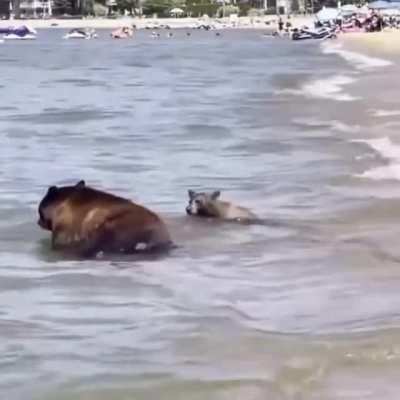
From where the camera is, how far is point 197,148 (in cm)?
1770

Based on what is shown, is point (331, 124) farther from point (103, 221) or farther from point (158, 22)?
point (158, 22)

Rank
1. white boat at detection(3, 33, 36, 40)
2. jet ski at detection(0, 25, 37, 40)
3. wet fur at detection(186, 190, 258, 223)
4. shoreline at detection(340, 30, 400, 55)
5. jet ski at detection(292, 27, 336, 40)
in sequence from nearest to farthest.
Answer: wet fur at detection(186, 190, 258, 223) < shoreline at detection(340, 30, 400, 55) < jet ski at detection(292, 27, 336, 40) < white boat at detection(3, 33, 36, 40) < jet ski at detection(0, 25, 37, 40)

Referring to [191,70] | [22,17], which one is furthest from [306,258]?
[22,17]

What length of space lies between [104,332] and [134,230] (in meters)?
2.07

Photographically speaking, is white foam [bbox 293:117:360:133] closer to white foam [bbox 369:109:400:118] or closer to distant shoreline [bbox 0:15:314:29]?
white foam [bbox 369:109:400:118]

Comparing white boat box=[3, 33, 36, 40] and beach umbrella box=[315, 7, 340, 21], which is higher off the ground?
beach umbrella box=[315, 7, 340, 21]

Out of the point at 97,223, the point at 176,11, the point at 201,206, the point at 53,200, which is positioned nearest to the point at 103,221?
the point at 97,223

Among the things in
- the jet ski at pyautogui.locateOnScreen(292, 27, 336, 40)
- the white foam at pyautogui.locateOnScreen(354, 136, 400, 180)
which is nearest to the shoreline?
the jet ski at pyautogui.locateOnScreen(292, 27, 336, 40)

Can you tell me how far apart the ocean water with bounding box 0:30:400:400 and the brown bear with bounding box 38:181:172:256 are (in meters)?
0.15

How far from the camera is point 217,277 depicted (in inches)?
326

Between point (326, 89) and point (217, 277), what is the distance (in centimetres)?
2826

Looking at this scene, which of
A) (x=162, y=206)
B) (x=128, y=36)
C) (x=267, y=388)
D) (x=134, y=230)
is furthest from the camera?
(x=128, y=36)

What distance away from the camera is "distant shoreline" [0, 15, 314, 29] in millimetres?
174950

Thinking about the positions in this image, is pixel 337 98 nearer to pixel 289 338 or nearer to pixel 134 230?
pixel 134 230
